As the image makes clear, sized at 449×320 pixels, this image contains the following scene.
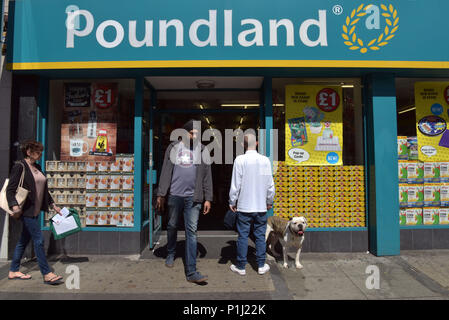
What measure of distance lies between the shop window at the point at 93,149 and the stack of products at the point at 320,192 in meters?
2.74

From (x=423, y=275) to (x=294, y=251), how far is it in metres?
1.93

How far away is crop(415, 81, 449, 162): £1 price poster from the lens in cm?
549

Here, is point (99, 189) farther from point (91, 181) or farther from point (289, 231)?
point (289, 231)

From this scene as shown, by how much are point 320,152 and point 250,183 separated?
6.32 feet

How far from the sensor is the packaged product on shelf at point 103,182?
534 centimetres

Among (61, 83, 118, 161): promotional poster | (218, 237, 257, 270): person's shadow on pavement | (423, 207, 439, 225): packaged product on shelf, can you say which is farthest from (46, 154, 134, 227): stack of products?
(423, 207, 439, 225): packaged product on shelf

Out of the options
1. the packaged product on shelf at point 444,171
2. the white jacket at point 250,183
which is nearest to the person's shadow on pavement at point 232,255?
the white jacket at point 250,183

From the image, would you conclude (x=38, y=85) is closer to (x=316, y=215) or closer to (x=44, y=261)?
(x=44, y=261)

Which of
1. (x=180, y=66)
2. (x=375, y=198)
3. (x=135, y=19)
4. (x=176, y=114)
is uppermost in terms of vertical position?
(x=135, y=19)

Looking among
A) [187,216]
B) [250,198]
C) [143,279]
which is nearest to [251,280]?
[250,198]

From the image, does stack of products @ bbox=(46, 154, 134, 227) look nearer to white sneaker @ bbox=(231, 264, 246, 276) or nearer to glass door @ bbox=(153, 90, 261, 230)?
glass door @ bbox=(153, 90, 261, 230)

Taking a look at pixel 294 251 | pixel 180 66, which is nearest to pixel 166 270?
pixel 294 251

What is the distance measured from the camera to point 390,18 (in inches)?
194

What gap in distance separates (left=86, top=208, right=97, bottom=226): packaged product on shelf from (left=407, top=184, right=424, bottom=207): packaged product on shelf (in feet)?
18.8
